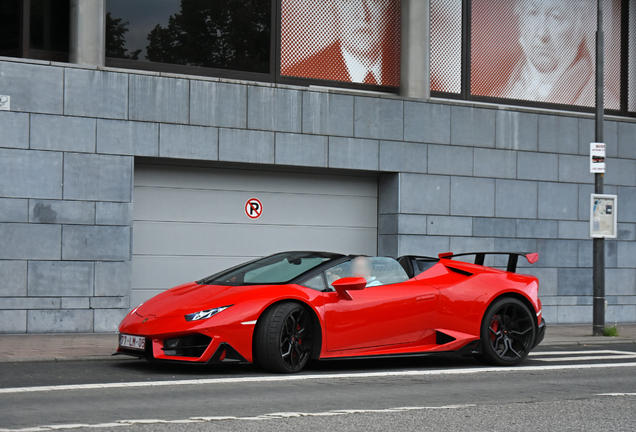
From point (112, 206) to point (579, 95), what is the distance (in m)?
10.1

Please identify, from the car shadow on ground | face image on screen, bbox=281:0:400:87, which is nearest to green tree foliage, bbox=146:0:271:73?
face image on screen, bbox=281:0:400:87

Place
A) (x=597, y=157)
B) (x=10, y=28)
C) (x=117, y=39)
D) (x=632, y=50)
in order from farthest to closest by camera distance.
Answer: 1. (x=632, y=50)
2. (x=597, y=157)
3. (x=117, y=39)
4. (x=10, y=28)

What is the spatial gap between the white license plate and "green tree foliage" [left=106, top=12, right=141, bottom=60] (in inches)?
266

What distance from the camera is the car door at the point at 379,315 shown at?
8617 mm

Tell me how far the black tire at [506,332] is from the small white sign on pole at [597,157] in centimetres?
552

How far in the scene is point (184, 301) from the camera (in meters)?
8.45

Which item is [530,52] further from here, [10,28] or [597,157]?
[10,28]

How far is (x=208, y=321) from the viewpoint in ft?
26.3

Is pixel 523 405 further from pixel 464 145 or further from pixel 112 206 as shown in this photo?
pixel 464 145

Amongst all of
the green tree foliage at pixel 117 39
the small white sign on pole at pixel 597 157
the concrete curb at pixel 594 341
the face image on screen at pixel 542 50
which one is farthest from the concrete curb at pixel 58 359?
the face image on screen at pixel 542 50

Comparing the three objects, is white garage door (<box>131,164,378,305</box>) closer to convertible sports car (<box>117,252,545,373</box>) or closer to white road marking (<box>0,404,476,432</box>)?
convertible sports car (<box>117,252,545,373</box>)

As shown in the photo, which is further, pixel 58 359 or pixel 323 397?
pixel 58 359

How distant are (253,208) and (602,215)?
5984 mm

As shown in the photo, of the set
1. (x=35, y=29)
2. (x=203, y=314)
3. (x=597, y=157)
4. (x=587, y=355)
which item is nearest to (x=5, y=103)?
(x=35, y=29)
